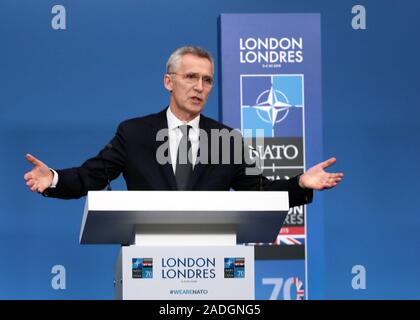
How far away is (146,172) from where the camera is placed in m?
3.69

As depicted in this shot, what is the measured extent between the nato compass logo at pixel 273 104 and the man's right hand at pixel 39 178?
2004 millimetres

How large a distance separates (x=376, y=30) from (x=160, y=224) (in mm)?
3476

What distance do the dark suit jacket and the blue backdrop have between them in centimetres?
→ 238

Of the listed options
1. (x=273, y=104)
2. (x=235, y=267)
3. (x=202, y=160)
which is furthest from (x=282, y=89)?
(x=235, y=267)

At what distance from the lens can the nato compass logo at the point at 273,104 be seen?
17.7ft

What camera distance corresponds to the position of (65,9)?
618cm

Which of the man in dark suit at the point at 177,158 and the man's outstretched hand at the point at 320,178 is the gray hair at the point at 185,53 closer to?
the man in dark suit at the point at 177,158

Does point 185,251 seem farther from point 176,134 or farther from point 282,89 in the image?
point 282,89

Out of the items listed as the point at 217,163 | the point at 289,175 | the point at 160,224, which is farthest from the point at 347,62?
the point at 160,224

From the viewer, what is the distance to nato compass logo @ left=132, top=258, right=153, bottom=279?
122 inches

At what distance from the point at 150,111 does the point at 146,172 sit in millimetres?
2617
